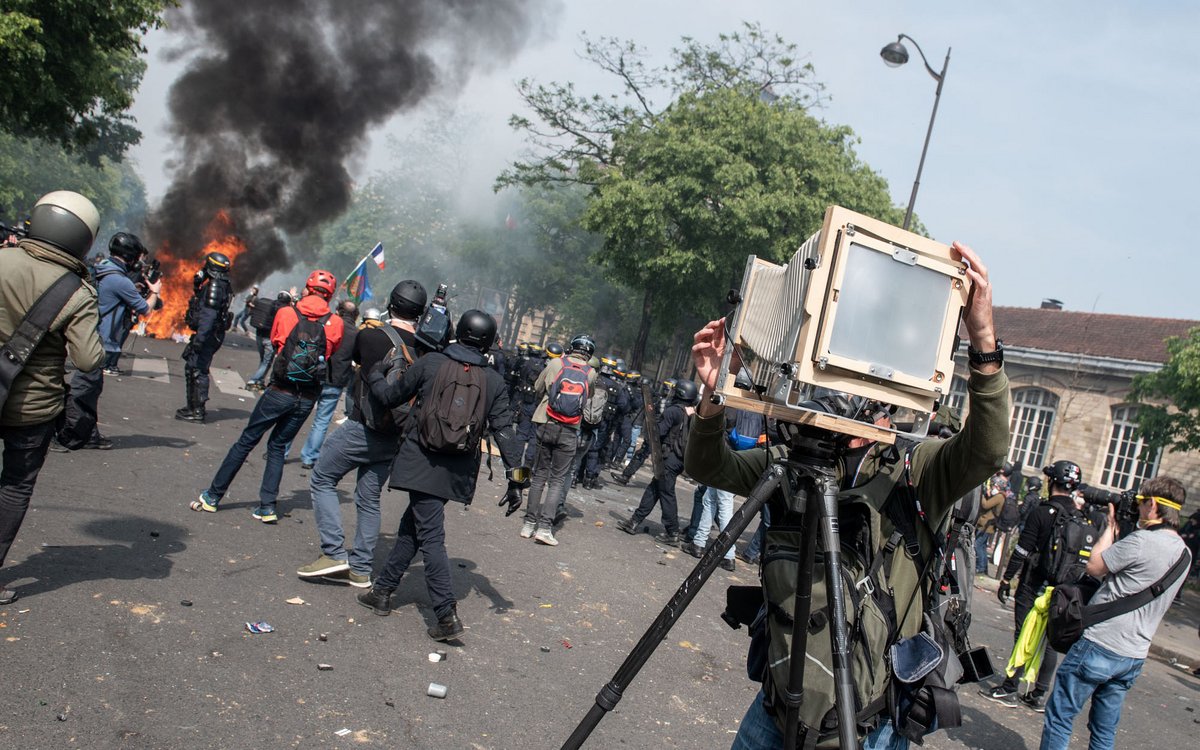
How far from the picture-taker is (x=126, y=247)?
8.28m

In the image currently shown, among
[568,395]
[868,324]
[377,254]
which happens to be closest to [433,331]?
[568,395]

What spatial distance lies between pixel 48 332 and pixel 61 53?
1254cm

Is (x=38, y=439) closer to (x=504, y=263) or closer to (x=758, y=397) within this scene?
(x=758, y=397)

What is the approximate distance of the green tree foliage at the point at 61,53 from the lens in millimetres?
12500

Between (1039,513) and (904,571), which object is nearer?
(904,571)

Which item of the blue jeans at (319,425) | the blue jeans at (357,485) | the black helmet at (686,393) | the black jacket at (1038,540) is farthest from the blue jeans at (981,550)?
the blue jeans at (357,485)

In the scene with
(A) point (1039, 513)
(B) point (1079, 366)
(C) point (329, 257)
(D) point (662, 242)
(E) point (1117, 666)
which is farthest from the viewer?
(C) point (329, 257)

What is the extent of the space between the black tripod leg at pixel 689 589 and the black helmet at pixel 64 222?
11.2ft

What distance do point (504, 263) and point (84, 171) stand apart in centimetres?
2958

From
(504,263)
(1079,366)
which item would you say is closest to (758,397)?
(1079,366)

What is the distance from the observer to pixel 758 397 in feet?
7.61

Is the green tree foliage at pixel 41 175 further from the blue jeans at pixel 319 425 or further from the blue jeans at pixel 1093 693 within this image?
the blue jeans at pixel 1093 693

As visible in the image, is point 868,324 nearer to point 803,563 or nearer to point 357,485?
point 803,563

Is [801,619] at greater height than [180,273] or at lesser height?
lesser
